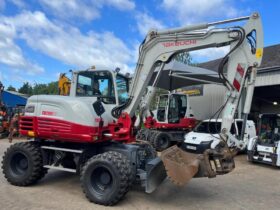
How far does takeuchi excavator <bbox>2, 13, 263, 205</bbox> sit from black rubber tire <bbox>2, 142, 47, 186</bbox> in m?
0.02

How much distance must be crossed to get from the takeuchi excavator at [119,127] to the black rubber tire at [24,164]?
0.02 metres

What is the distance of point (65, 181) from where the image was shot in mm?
7512

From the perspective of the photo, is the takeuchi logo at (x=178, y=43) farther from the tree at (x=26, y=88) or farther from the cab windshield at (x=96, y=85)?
the tree at (x=26, y=88)

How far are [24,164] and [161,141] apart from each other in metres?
7.55

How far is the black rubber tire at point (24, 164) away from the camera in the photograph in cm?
680

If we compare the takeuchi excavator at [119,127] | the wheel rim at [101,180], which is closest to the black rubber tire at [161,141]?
the takeuchi excavator at [119,127]

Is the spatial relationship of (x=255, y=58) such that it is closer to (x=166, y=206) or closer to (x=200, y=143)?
(x=166, y=206)

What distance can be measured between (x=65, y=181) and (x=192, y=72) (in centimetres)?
1010

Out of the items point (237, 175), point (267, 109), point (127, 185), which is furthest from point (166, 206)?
point (267, 109)

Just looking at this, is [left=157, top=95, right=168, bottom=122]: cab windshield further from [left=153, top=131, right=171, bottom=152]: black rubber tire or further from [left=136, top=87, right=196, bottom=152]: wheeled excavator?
[left=153, top=131, right=171, bottom=152]: black rubber tire

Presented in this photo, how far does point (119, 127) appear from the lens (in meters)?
6.57

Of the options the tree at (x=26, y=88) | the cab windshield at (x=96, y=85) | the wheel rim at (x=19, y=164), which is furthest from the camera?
the tree at (x=26, y=88)

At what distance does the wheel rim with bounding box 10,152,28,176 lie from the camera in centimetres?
704

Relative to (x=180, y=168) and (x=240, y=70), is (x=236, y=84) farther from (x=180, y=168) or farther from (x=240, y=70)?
(x=180, y=168)
